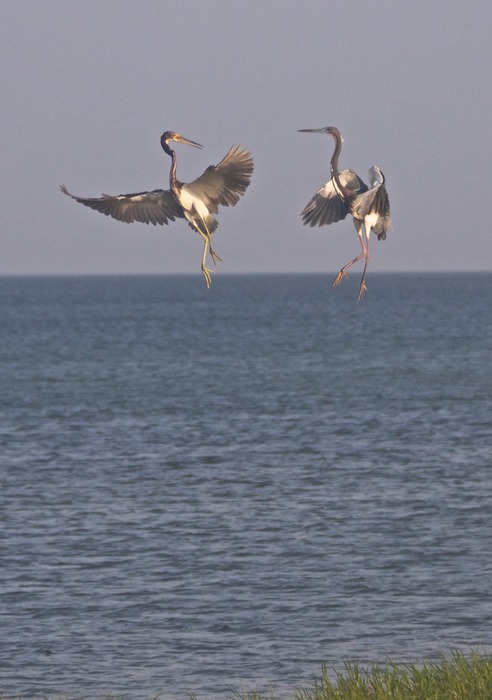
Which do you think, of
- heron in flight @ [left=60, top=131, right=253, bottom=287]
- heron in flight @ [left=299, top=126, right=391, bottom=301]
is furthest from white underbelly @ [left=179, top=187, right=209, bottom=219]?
heron in flight @ [left=299, top=126, right=391, bottom=301]

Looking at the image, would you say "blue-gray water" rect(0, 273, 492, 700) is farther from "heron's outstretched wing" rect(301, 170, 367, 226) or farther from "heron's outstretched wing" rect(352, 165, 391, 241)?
"heron's outstretched wing" rect(352, 165, 391, 241)

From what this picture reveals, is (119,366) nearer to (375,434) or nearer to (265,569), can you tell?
(375,434)

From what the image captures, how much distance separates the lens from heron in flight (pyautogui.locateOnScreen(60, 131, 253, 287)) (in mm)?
6562

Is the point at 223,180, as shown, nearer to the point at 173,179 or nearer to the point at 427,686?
the point at 173,179

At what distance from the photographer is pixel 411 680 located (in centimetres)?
1304

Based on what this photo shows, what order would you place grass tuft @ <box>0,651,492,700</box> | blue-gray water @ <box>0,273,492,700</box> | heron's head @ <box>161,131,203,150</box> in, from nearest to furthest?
heron's head @ <box>161,131,203,150</box> < grass tuft @ <box>0,651,492,700</box> < blue-gray water @ <box>0,273,492,700</box>

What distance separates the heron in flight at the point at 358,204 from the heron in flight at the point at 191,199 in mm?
441

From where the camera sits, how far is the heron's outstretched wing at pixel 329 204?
7.22 meters

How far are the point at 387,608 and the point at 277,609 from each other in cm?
247

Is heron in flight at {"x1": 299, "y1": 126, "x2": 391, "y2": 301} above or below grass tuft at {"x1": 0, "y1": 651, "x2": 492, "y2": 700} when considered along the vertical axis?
above

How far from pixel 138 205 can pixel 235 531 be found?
30732 mm

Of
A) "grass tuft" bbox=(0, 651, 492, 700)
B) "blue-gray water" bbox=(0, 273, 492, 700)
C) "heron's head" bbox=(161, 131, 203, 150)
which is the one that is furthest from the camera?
"blue-gray water" bbox=(0, 273, 492, 700)

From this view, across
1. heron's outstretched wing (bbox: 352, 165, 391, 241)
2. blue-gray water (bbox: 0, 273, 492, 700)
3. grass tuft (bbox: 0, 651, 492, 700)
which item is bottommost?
blue-gray water (bbox: 0, 273, 492, 700)

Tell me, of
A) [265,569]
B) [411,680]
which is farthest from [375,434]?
[411,680]
